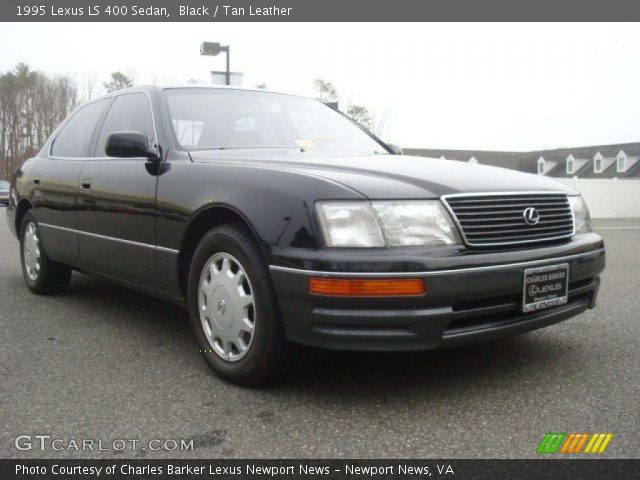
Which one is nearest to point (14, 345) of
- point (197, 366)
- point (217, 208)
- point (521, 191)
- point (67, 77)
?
point (197, 366)

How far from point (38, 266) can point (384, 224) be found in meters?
3.71

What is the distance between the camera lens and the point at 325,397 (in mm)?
2928

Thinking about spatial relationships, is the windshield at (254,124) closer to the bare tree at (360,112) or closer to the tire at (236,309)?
the tire at (236,309)

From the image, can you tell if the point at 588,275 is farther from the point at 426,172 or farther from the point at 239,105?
the point at 239,105

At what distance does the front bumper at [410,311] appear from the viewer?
8.57 feet

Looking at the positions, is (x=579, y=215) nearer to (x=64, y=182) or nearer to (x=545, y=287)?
(x=545, y=287)

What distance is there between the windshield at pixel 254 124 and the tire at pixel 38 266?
2.01m

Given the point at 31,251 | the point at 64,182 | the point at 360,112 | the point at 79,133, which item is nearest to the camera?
the point at 64,182

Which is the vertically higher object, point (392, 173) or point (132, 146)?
point (132, 146)

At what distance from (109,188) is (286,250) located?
5.95 ft

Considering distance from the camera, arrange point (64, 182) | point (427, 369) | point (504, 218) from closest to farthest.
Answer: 1. point (504, 218)
2. point (427, 369)
3. point (64, 182)

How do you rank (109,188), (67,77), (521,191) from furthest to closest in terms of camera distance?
(67,77) → (109,188) → (521,191)

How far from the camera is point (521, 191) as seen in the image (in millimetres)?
3049

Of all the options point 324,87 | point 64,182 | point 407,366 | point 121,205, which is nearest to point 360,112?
point 324,87
